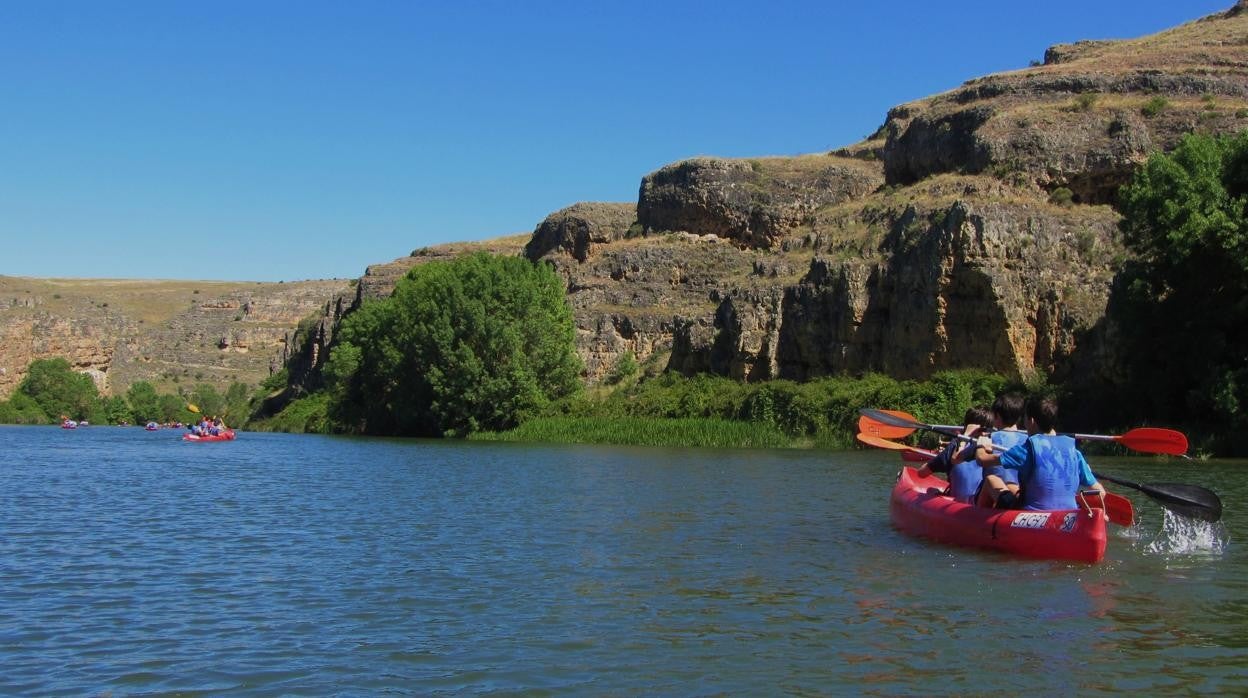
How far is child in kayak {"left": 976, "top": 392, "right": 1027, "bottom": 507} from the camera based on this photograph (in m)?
13.8

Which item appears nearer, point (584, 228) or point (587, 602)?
point (587, 602)

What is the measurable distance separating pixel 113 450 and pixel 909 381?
29.1m

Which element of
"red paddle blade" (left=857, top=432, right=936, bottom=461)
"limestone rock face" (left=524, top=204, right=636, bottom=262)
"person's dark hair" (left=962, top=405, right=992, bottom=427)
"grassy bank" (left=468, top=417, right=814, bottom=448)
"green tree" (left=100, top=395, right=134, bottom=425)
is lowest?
"green tree" (left=100, top=395, right=134, bottom=425)

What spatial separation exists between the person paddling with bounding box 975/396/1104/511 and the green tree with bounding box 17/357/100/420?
116m

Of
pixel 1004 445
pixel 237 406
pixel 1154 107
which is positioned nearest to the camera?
pixel 1004 445

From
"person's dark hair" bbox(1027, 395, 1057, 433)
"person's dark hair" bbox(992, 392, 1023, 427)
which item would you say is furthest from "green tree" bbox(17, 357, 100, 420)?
"person's dark hair" bbox(1027, 395, 1057, 433)

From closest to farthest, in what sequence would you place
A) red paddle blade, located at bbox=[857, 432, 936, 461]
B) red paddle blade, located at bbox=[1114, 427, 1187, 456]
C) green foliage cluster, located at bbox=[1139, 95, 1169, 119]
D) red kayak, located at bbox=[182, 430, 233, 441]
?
red paddle blade, located at bbox=[1114, 427, 1187, 456] < red paddle blade, located at bbox=[857, 432, 936, 461] < green foliage cluster, located at bbox=[1139, 95, 1169, 119] < red kayak, located at bbox=[182, 430, 233, 441]

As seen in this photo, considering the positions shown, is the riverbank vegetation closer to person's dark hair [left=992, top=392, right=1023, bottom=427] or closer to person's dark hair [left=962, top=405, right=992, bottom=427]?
person's dark hair [left=962, top=405, right=992, bottom=427]

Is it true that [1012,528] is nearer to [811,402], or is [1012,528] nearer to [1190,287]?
[1190,287]

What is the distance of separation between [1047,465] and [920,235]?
108ft

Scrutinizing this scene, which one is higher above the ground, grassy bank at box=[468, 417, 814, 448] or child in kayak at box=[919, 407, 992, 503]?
child in kayak at box=[919, 407, 992, 503]

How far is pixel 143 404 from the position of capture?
115812 mm

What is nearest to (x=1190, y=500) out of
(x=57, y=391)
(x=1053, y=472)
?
(x=1053, y=472)

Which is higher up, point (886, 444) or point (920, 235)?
point (920, 235)
